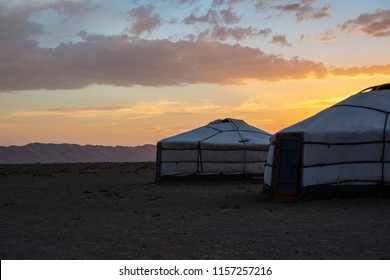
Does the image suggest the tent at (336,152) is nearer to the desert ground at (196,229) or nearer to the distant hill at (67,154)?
the desert ground at (196,229)

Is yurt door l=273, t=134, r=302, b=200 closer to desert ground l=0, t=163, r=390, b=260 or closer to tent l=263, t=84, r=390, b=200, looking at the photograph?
tent l=263, t=84, r=390, b=200

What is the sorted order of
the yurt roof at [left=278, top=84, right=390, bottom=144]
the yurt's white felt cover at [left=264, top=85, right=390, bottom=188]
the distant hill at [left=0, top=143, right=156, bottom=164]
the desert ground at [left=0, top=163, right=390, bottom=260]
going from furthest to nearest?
the distant hill at [left=0, top=143, right=156, bottom=164], the yurt roof at [left=278, top=84, right=390, bottom=144], the yurt's white felt cover at [left=264, top=85, right=390, bottom=188], the desert ground at [left=0, top=163, right=390, bottom=260]

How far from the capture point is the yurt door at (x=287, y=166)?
44.8ft

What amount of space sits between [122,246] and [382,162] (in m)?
7.77

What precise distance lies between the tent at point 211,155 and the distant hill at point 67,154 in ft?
406

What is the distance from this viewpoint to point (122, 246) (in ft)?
24.4

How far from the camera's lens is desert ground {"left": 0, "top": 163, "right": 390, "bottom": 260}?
6.92 metres

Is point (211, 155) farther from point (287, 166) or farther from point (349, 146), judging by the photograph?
point (349, 146)

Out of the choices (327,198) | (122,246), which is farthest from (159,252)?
(327,198)

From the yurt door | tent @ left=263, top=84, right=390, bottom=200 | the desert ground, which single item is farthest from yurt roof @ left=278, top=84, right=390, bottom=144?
the desert ground

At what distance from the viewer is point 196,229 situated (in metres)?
9.02

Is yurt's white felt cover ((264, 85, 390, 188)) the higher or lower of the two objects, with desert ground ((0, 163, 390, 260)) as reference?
higher

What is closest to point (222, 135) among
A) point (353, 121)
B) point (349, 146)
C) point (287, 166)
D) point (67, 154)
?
point (287, 166)

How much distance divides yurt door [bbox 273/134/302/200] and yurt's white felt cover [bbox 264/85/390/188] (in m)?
0.16
